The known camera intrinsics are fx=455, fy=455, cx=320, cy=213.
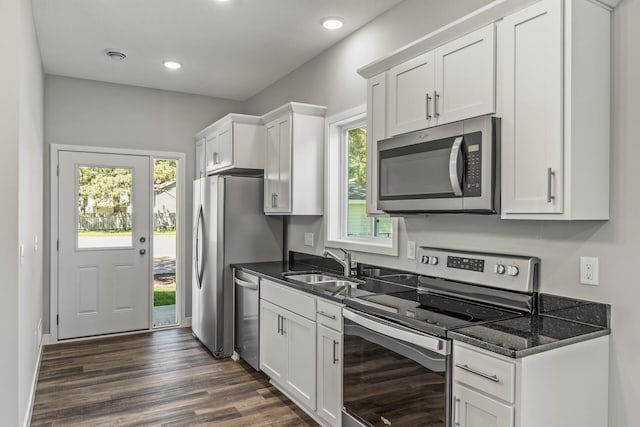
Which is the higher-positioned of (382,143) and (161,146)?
(161,146)

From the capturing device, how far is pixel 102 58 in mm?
4133

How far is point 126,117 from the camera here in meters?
4.99

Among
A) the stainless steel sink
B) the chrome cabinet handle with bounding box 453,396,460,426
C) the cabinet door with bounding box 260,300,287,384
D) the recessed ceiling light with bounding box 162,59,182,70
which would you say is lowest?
the cabinet door with bounding box 260,300,287,384

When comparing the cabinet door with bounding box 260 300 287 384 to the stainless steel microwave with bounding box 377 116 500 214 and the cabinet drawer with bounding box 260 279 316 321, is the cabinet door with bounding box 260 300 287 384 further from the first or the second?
the stainless steel microwave with bounding box 377 116 500 214

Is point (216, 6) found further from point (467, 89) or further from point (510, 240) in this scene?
point (510, 240)

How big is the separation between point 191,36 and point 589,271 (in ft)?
10.5

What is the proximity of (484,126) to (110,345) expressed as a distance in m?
4.18

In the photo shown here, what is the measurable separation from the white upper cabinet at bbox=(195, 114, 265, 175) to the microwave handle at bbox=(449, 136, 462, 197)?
2.60 metres

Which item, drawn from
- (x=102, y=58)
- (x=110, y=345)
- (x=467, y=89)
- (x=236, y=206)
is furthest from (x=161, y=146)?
(x=467, y=89)

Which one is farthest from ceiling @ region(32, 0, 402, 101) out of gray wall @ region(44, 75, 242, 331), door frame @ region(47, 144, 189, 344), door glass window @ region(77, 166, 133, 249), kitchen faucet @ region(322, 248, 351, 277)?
kitchen faucet @ region(322, 248, 351, 277)

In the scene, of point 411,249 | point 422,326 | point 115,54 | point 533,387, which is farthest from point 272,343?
point 115,54

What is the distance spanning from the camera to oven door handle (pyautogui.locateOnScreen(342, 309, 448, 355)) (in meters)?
1.87

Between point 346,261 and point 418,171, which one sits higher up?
point 418,171

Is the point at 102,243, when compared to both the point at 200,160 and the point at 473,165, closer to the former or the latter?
the point at 200,160
